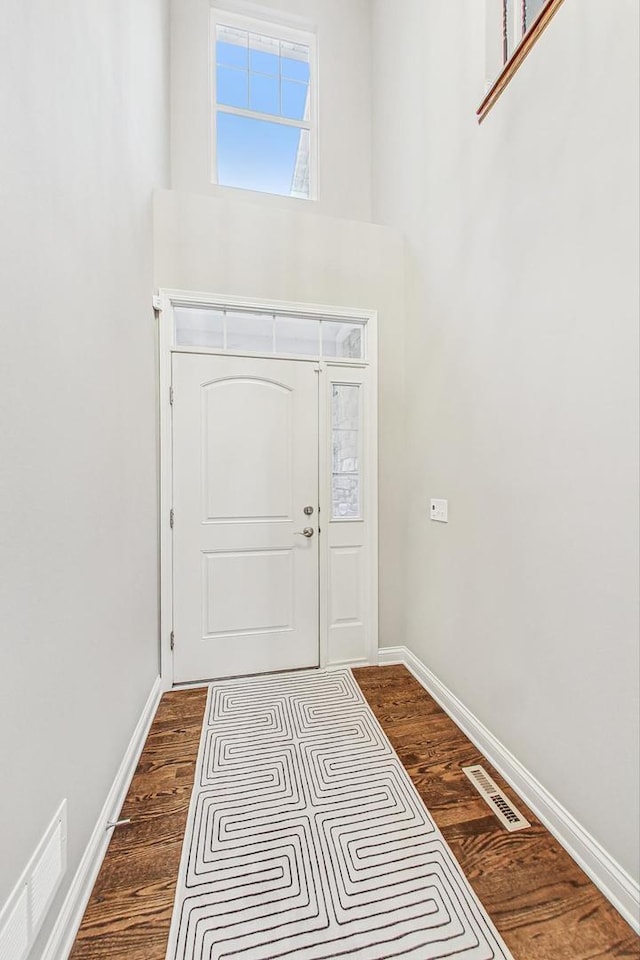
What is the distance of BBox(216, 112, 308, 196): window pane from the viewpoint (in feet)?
9.62

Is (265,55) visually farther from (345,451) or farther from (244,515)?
(244,515)

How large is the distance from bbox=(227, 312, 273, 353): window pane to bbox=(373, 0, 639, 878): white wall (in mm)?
950

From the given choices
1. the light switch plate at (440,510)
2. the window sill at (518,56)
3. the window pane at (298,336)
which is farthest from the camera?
the window pane at (298,336)

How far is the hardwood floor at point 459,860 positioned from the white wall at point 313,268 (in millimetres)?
1025

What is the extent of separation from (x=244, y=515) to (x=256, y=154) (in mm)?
2761

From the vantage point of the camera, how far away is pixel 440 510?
7.22 ft

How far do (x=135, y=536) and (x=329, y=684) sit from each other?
4.68 ft

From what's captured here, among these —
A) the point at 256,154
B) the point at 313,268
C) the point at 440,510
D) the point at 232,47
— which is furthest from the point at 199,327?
the point at 232,47

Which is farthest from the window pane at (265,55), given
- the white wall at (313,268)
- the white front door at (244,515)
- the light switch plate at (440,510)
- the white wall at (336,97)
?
the light switch plate at (440,510)

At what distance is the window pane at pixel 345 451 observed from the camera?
8.45 feet

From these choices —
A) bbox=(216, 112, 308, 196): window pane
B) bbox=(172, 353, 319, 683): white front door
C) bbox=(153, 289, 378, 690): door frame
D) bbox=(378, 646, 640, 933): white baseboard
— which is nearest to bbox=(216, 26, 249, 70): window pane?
bbox=(216, 112, 308, 196): window pane

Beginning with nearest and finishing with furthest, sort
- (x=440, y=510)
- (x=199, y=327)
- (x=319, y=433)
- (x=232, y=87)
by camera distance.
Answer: (x=440, y=510)
(x=199, y=327)
(x=319, y=433)
(x=232, y=87)

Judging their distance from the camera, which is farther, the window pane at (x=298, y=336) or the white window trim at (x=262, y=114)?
the white window trim at (x=262, y=114)

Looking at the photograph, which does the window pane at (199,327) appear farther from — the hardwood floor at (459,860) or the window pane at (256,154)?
the hardwood floor at (459,860)
